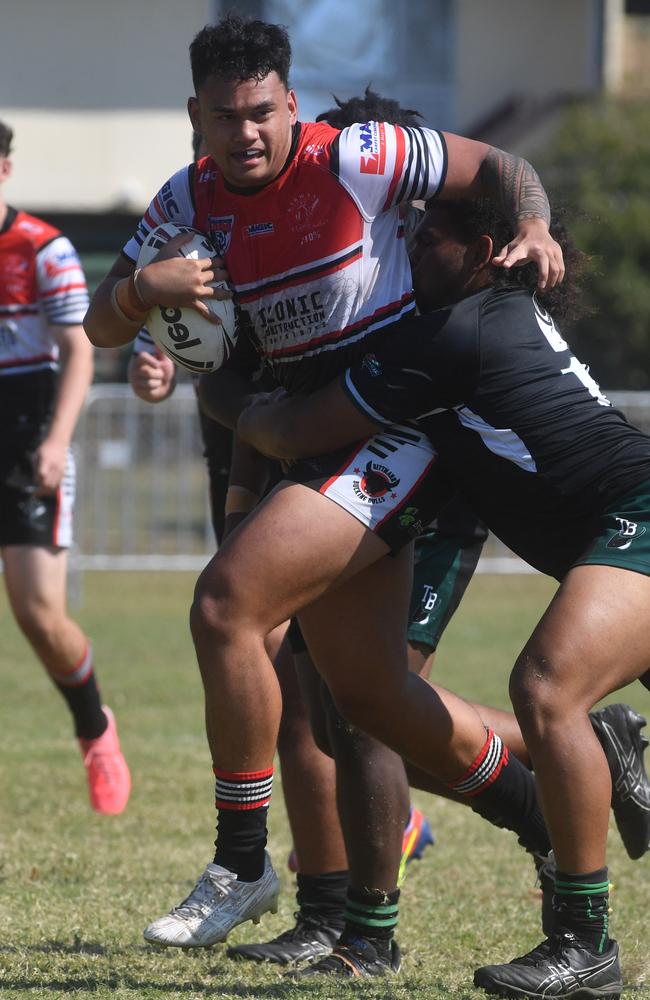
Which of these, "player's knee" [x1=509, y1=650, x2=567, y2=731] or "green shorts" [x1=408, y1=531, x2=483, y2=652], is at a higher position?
"player's knee" [x1=509, y1=650, x2=567, y2=731]

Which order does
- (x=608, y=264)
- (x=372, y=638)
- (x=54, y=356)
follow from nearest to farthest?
(x=372, y=638)
(x=54, y=356)
(x=608, y=264)

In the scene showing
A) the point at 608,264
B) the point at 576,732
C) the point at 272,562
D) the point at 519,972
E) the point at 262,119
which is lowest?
the point at 608,264

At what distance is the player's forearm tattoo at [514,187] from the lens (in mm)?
3609

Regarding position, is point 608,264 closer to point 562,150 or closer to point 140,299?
point 562,150

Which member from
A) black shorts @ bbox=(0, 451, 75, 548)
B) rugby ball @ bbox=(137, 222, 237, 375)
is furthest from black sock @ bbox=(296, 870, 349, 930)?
black shorts @ bbox=(0, 451, 75, 548)

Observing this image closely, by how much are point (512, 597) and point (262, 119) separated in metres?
10.7

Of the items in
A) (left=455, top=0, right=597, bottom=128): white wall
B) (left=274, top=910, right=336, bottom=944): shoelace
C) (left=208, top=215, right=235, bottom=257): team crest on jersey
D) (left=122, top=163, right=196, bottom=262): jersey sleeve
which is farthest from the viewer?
(left=455, top=0, right=597, bottom=128): white wall

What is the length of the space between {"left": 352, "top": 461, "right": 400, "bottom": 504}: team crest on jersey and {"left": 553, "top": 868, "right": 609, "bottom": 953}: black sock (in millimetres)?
1003

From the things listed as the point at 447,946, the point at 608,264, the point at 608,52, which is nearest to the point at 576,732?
the point at 447,946

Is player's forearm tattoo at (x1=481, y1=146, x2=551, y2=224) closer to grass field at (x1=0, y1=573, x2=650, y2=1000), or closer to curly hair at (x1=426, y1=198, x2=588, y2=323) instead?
curly hair at (x1=426, y1=198, x2=588, y2=323)

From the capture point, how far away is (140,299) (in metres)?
3.70

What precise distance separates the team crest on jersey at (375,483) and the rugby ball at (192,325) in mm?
479

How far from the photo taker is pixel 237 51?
3.62 meters

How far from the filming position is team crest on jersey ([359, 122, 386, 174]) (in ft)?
11.8
